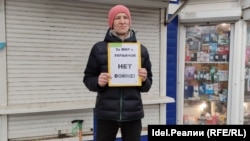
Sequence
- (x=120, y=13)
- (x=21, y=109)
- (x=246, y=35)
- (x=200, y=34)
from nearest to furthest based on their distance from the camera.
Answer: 1. (x=120, y=13)
2. (x=21, y=109)
3. (x=246, y=35)
4. (x=200, y=34)

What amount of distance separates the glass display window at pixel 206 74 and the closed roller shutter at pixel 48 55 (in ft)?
5.66

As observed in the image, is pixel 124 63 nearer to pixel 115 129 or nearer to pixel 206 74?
pixel 115 129

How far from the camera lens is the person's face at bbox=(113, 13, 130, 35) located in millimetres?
2312

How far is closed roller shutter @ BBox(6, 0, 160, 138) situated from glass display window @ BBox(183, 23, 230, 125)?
1.73 meters

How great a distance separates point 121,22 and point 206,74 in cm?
298

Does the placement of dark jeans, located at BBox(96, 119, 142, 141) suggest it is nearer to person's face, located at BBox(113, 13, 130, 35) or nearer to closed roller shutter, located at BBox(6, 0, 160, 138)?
person's face, located at BBox(113, 13, 130, 35)

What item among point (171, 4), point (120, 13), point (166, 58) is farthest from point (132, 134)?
point (171, 4)

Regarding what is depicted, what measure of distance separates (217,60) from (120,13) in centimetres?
292

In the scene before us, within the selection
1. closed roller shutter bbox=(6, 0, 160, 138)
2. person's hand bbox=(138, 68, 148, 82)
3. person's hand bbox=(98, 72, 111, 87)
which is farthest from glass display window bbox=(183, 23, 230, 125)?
person's hand bbox=(98, 72, 111, 87)

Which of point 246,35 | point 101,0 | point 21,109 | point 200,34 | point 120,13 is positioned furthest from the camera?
point 200,34

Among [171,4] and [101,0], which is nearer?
[101,0]

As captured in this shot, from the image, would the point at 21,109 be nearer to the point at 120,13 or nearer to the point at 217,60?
the point at 120,13

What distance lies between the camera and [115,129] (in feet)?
8.04

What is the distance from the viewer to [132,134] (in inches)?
95.7
